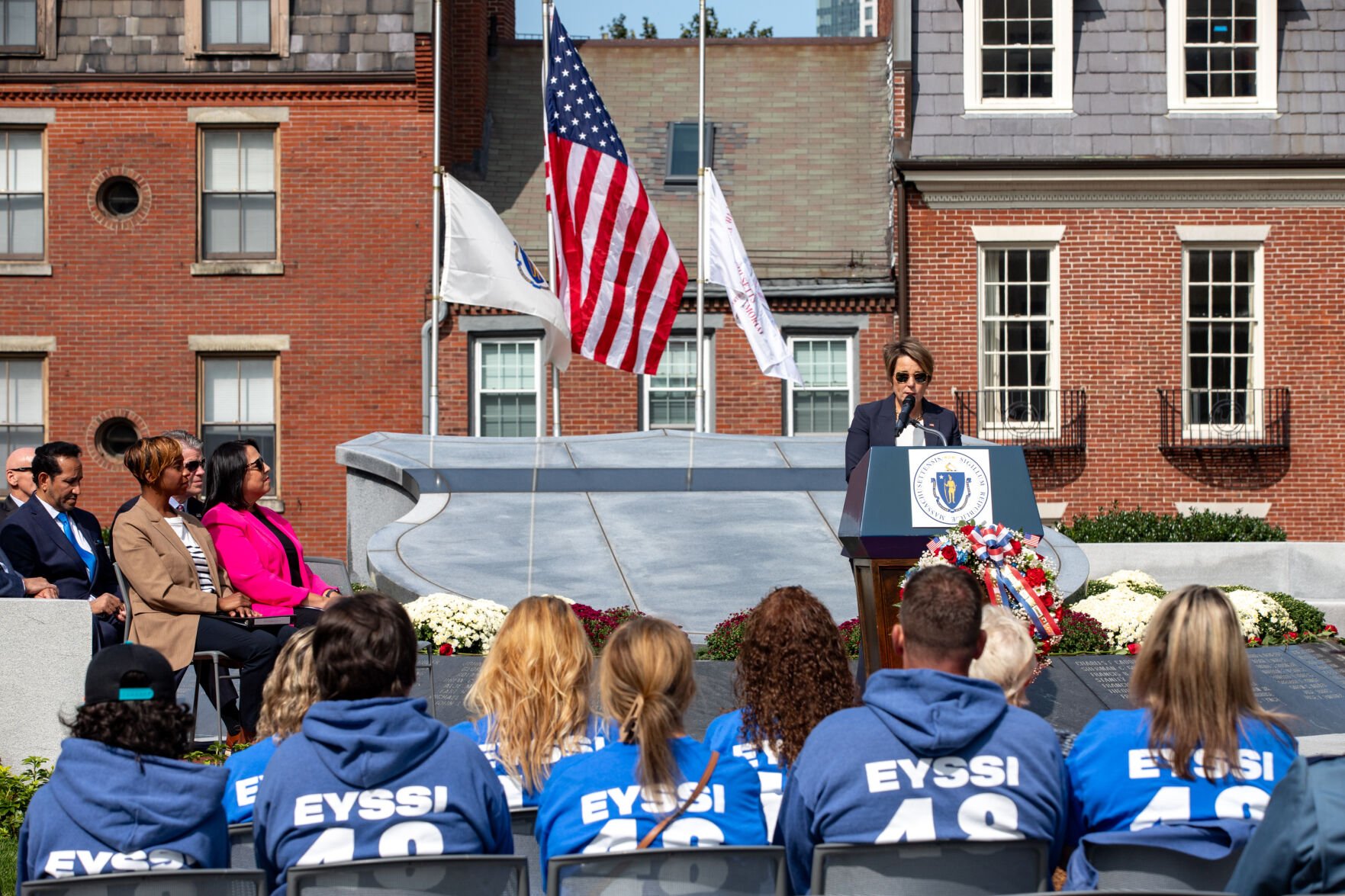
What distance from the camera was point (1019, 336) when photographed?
22.4m

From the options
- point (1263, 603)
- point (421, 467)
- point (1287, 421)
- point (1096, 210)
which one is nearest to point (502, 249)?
point (421, 467)

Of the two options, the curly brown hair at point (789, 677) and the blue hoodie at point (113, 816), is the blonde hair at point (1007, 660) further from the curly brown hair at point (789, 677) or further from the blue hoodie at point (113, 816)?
the blue hoodie at point (113, 816)

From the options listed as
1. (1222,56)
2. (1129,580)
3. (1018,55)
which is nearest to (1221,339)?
(1222,56)

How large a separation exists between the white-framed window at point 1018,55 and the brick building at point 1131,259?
1.6 inches

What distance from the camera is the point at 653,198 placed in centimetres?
2323

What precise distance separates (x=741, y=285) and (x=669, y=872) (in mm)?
13498

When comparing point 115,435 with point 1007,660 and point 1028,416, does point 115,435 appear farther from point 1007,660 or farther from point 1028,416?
point 1007,660

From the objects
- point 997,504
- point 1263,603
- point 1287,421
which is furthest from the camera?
point 1287,421

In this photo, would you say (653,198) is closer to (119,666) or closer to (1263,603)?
(1263,603)

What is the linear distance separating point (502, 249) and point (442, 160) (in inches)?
371

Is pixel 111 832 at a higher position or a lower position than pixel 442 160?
lower

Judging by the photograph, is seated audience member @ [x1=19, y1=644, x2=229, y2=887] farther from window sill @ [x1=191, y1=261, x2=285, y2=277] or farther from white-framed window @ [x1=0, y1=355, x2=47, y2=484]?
white-framed window @ [x1=0, y1=355, x2=47, y2=484]

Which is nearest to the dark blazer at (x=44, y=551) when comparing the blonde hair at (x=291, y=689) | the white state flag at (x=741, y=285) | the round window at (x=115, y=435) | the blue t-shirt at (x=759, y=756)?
the blonde hair at (x=291, y=689)

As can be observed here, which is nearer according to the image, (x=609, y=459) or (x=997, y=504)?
(x=997, y=504)
